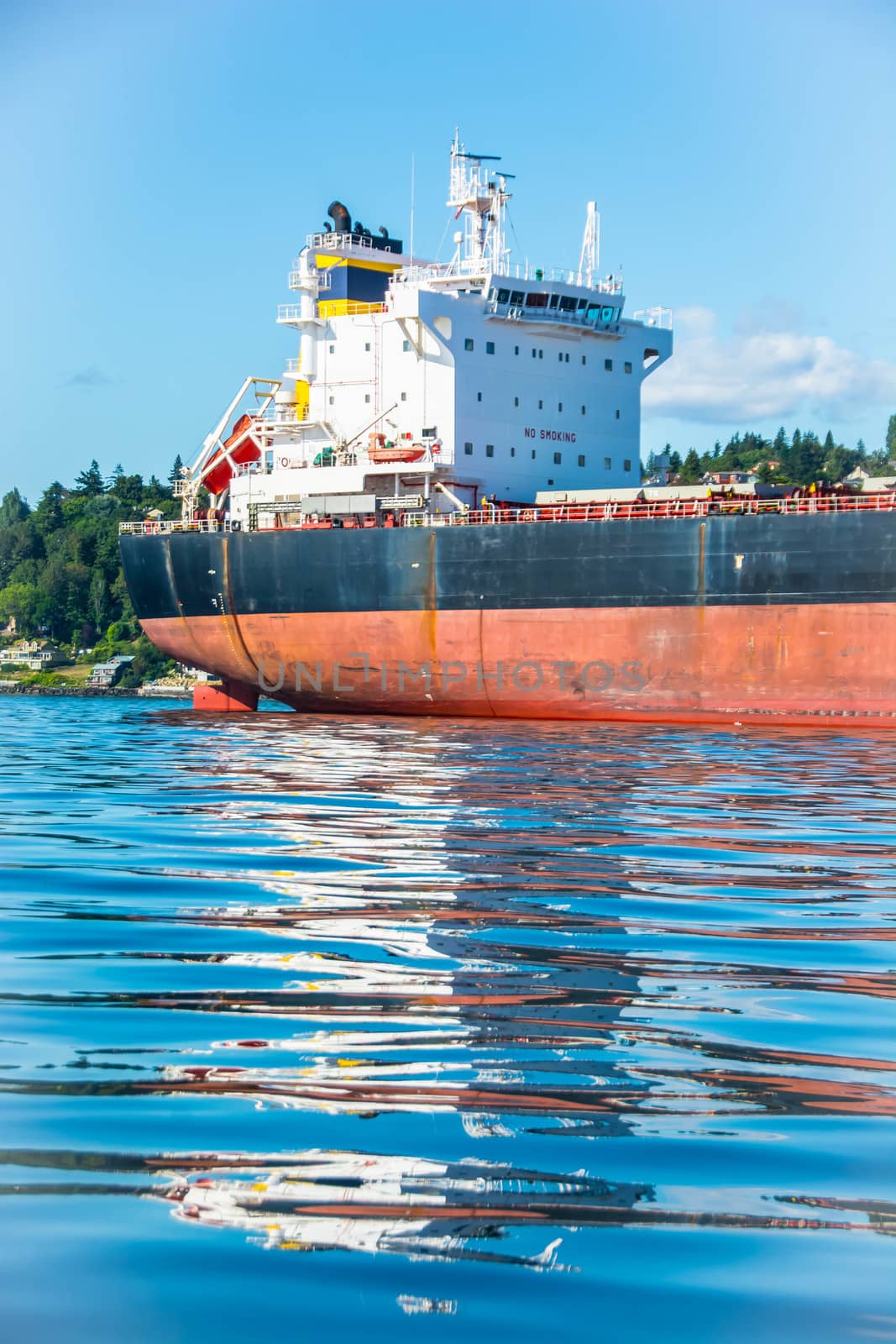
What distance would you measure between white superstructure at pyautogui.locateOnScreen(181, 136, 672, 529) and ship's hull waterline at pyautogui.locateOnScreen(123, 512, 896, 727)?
7.05 ft

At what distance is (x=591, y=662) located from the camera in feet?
84.3

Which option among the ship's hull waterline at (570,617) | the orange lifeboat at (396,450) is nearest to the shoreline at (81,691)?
the orange lifeboat at (396,450)

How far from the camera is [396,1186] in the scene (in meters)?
3.64

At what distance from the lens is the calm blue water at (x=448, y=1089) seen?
3.14m

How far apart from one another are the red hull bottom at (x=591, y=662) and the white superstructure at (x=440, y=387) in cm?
329

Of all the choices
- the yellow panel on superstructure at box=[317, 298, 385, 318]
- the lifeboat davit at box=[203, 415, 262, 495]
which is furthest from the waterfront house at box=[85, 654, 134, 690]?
the yellow panel on superstructure at box=[317, 298, 385, 318]

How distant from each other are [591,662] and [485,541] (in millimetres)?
3253

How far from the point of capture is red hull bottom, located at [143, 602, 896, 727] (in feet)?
77.6

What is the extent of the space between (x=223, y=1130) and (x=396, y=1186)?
26.2 inches

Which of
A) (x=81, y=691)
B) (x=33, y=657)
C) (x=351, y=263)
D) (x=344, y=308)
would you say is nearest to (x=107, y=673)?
(x=81, y=691)

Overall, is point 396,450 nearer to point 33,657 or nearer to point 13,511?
point 33,657

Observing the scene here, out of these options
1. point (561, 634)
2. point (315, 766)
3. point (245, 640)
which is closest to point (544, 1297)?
point (315, 766)

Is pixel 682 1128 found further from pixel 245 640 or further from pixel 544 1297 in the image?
pixel 245 640

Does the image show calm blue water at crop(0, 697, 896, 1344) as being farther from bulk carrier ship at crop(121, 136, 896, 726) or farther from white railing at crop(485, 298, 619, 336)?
white railing at crop(485, 298, 619, 336)
